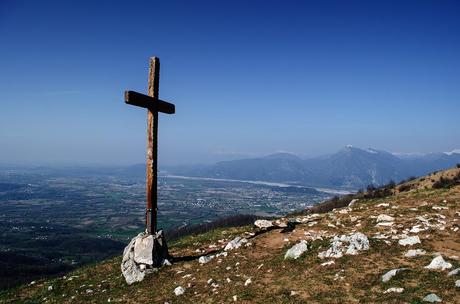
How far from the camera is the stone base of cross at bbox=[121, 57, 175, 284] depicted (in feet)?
61.2

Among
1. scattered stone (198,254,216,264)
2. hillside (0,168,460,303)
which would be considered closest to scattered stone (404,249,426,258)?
hillside (0,168,460,303)

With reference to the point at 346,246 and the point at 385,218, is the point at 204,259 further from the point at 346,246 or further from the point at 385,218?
the point at 385,218

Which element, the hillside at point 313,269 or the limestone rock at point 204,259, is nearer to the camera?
the hillside at point 313,269

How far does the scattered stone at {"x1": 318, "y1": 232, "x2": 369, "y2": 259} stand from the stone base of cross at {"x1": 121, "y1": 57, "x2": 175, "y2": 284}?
24.5ft

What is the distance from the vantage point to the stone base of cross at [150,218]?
1866cm

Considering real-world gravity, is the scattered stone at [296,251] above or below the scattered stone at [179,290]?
above

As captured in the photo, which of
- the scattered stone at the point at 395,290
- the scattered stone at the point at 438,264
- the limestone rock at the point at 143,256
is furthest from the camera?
the limestone rock at the point at 143,256

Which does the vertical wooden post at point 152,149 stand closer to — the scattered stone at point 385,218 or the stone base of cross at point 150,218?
the stone base of cross at point 150,218

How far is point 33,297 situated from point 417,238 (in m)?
17.4

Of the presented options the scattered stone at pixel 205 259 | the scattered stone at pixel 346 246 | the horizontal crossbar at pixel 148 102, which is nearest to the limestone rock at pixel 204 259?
the scattered stone at pixel 205 259

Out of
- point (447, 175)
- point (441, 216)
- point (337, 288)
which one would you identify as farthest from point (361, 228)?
point (447, 175)

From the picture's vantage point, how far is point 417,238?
17.0 metres

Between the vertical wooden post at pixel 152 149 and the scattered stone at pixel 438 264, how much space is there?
1198 centimetres

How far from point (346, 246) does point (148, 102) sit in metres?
11.1
